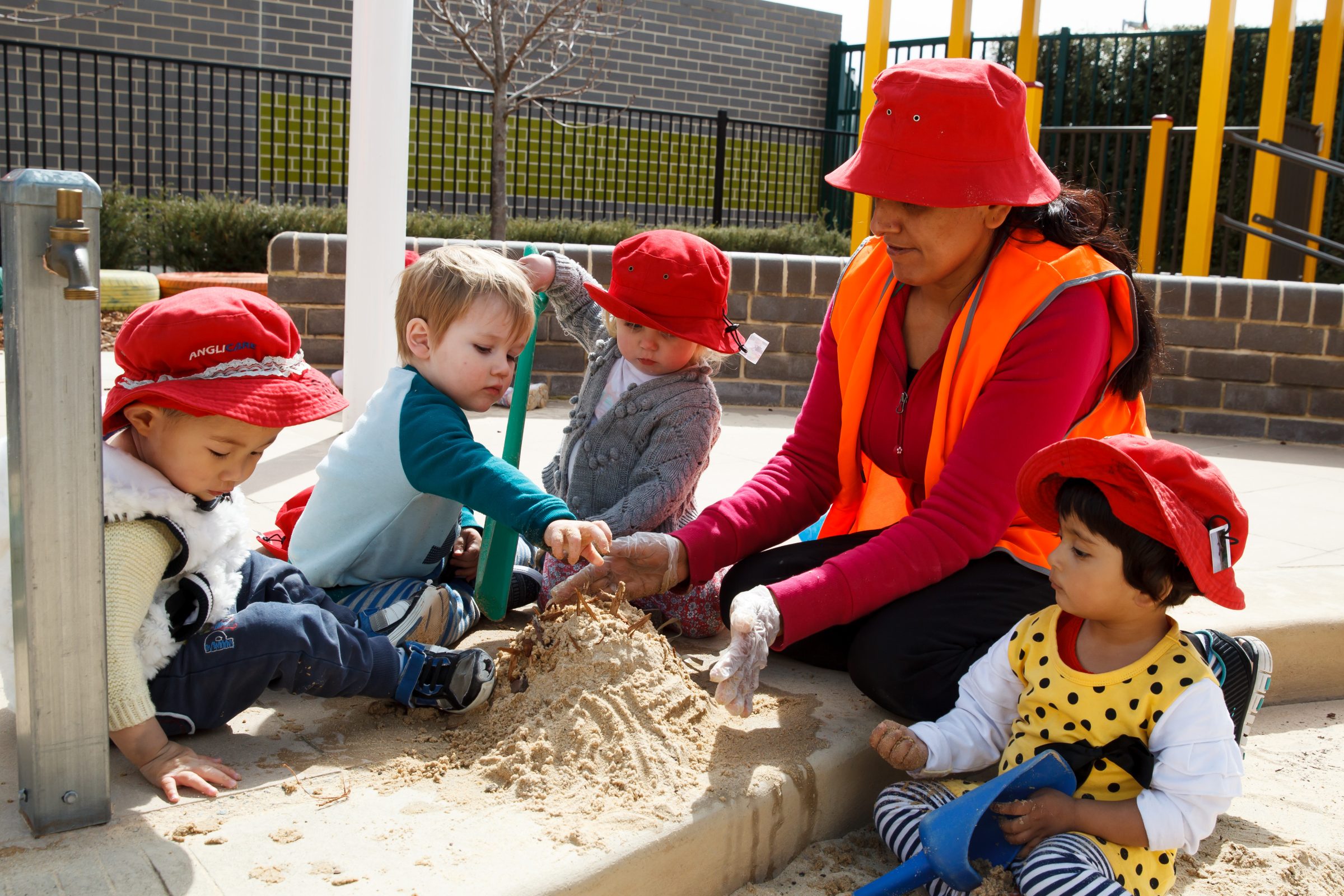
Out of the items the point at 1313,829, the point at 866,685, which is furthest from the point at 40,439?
the point at 1313,829

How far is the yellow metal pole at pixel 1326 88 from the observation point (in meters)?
8.69

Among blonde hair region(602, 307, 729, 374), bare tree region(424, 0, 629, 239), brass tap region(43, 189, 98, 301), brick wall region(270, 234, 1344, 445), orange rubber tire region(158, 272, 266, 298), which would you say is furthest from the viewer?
bare tree region(424, 0, 629, 239)

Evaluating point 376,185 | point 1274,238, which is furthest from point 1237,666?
point 1274,238

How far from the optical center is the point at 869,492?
8.89ft

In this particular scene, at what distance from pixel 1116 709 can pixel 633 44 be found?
16.1m

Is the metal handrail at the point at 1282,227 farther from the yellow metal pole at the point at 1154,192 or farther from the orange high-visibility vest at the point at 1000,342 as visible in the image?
the orange high-visibility vest at the point at 1000,342

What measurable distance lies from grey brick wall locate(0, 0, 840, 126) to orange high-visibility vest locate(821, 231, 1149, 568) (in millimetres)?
12505

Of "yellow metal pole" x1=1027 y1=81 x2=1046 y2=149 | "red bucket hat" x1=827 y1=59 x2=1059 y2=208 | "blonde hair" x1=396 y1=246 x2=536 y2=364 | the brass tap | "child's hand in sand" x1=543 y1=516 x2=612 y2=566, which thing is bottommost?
"child's hand in sand" x1=543 y1=516 x2=612 y2=566

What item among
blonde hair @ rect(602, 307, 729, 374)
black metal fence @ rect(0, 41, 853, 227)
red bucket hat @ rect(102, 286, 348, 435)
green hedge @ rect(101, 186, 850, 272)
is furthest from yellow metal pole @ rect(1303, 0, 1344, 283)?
red bucket hat @ rect(102, 286, 348, 435)

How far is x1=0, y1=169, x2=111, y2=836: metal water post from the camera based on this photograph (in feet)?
4.83

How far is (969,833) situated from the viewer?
1.82 metres

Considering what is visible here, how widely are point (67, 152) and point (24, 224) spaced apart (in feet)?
42.1

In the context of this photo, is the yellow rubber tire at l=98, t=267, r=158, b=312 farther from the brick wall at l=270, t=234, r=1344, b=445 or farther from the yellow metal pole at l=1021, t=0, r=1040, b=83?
the yellow metal pole at l=1021, t=0, r=1040, b=83

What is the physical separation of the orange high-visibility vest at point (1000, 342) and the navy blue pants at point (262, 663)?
1.17 m
